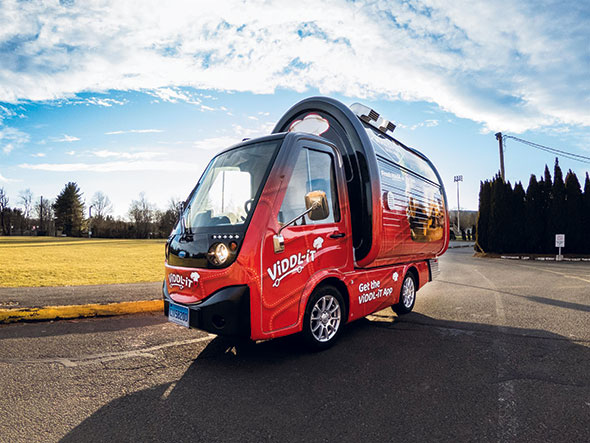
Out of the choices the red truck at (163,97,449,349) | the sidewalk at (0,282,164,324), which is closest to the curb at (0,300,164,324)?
the sidewalk at (0,282,164,324)

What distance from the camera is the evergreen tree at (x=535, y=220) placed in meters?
24.1

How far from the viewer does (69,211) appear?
8875cm

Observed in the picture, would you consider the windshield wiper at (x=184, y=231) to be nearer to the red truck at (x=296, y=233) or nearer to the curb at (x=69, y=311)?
the red truck at (x=296, y=233)

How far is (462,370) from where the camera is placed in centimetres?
380

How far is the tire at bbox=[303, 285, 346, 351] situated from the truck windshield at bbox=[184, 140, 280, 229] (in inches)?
49.3

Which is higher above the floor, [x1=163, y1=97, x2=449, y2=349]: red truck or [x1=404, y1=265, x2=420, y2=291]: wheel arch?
[x1=163, y1=97, x2=449, y2=349]: red truck

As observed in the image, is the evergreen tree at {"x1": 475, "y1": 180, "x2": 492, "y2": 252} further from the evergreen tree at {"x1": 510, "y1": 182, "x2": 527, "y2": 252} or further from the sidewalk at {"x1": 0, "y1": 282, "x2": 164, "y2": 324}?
the sidewalk at {"x1": 0, "y1": 282, "x2": 164, "y2": 324}

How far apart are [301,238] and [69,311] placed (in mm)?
4191

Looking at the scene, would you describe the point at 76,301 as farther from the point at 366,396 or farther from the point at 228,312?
the point at 366,396

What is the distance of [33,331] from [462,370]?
5355mm

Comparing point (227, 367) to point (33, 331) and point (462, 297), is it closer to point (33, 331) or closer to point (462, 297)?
point (33, 331)

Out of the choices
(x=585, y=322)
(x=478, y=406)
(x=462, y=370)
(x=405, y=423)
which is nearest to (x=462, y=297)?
(x=585, y=322)

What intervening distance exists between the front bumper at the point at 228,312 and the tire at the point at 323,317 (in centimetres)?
77

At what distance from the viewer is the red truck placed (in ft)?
12.3
